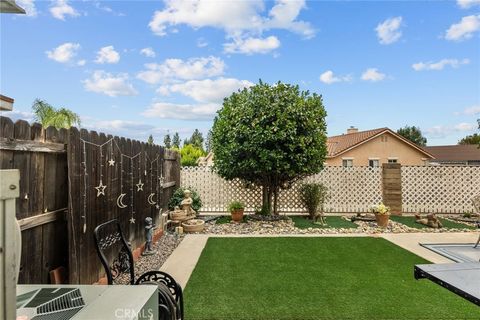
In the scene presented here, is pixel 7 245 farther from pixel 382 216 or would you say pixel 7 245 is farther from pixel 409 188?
pixel 409 188

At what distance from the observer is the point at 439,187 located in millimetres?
9688

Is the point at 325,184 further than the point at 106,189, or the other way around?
the point at 325,184

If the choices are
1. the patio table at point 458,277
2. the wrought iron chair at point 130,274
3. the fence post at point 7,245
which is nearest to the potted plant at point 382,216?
the patio table at point 458,277

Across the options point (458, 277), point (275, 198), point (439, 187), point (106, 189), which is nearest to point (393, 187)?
point (439, 187)

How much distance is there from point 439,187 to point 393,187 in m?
1.60

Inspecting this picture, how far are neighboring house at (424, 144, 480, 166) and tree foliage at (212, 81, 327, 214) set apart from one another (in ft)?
91.4

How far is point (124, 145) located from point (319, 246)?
12.7 ft

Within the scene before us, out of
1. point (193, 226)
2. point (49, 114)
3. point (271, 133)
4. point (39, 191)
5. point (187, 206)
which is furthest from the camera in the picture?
point (49, 114)

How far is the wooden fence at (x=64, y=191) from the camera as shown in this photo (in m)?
2.29

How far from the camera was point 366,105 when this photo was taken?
44.2ft

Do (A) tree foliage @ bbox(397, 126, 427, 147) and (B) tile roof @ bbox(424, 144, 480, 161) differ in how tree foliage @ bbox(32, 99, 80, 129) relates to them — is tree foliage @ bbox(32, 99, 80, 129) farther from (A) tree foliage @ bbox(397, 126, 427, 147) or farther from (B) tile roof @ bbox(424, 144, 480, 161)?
(A) tree foliage @ bbox(397, 126, 427, 147)

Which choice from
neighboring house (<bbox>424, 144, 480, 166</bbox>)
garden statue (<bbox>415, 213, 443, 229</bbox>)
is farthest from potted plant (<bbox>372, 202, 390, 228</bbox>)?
neighboring house (<bbox>424, 144, 480, 166</bbox>)

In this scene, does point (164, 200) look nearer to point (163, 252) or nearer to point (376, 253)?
point (163, 252)

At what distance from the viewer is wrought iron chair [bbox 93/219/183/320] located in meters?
2.09
